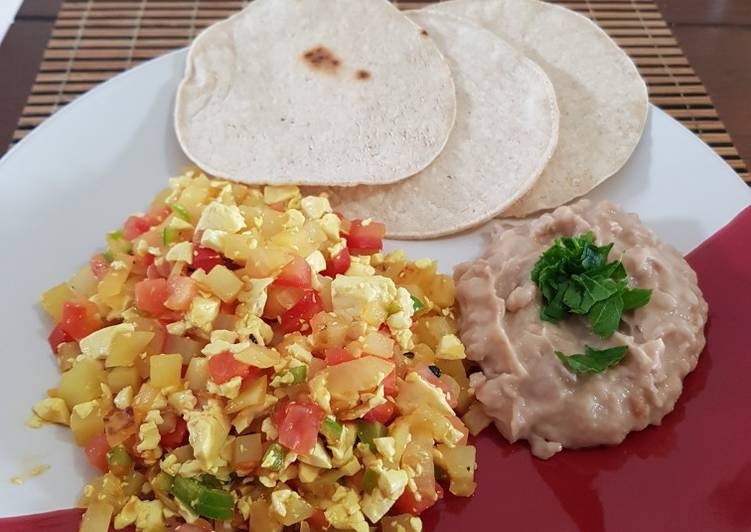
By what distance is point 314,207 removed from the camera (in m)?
2.76

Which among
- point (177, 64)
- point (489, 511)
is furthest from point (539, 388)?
point (177, 64)

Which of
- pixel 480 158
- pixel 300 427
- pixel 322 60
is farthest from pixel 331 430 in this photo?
pixel 322 60

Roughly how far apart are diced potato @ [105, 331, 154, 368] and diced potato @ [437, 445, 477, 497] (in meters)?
0.96

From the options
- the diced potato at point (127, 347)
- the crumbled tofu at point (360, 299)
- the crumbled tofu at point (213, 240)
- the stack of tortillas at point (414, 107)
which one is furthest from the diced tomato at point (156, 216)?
the crumbled tofu at point (360, 299)

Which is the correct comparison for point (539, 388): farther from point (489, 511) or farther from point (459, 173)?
point (459, 173)

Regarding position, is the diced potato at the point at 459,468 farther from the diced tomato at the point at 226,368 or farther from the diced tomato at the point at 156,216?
the diced tomato at the point at 156,216

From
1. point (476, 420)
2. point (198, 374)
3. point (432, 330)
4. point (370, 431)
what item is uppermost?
point (198, 374)

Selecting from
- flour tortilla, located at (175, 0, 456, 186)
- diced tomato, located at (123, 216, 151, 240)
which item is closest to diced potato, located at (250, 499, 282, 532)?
diced tomato, located at (123, 216, 151, 240)

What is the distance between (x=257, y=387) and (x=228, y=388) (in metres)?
0.08

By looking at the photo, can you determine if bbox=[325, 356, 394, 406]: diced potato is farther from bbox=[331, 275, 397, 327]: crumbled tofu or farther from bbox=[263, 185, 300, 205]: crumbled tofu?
bbox=[263, 185, 300, 205]: crumbled tofu

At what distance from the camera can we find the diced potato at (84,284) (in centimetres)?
270

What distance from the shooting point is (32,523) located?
2.22 metres

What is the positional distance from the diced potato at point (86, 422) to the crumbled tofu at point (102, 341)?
0.16 m

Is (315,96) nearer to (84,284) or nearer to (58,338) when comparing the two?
(84,284)
